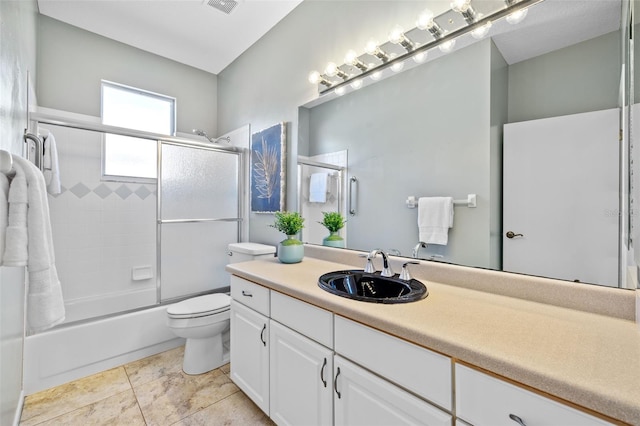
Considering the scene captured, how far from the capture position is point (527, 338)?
2.57ft

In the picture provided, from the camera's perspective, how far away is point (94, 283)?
2.39 meters

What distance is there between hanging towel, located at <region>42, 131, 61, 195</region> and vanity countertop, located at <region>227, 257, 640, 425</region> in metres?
1.92

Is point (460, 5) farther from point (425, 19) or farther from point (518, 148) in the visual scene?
point (518, 148)

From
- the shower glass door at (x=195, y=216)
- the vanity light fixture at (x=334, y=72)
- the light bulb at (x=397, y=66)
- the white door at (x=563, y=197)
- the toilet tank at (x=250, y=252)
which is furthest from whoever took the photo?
the shower glass door at (x=195, y=216)

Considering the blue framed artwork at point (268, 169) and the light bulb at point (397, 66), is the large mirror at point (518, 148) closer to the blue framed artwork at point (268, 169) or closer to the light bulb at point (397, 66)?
the light bulb at point (397, 66)

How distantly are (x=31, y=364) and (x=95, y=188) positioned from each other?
4.42ft

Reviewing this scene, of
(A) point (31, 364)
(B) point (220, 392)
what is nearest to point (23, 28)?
(A) point (31, 364)

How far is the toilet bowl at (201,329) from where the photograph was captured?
193cm

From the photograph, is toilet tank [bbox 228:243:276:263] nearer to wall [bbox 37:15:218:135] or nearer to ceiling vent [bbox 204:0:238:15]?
wall [bbox 37:15:218:135]

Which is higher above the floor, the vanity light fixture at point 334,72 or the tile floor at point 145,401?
the vanity light fixture at point 334,72

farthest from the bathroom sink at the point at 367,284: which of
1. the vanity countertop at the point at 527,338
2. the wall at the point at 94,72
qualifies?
the wall at the point at 94,72

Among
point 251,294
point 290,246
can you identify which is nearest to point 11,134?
point 251,294

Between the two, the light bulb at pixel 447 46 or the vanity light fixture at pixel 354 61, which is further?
the vanity light fixture at pixel 354 61

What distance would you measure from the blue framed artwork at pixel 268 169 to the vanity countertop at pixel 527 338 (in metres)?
1.29
